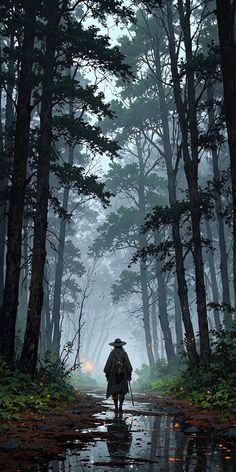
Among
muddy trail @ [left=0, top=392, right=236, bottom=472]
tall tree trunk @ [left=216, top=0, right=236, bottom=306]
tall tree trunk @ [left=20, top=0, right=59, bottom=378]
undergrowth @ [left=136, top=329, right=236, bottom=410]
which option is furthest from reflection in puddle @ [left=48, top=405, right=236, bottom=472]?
tall tree trunk @ [left=216, top=0, right=236, bottom=306]

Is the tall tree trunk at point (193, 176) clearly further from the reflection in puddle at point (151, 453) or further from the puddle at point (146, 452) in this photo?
the reflection in puddle at point (151, 453)

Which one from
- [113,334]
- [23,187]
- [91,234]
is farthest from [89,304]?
[23,187]

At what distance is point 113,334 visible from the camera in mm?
88250

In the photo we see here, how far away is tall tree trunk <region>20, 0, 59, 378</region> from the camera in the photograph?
11688 millimetres

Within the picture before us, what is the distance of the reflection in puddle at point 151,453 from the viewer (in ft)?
15.1

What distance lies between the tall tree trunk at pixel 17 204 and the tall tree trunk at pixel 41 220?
430 millimetres

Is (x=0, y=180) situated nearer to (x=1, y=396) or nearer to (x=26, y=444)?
(x=1, y=396)

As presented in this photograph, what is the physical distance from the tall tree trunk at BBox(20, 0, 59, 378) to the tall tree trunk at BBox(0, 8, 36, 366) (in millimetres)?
430

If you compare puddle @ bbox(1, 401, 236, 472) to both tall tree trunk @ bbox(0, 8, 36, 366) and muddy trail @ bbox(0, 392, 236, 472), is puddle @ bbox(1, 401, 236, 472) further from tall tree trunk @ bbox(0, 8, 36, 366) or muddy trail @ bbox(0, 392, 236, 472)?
tall tree trunk @ bbox(0, 8, 36, 366)

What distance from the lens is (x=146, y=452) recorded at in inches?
217

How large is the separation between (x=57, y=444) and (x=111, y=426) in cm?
232

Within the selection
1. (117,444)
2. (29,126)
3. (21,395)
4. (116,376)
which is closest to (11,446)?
(117,444)

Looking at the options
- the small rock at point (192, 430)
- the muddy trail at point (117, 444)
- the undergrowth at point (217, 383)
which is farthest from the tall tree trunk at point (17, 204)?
the small rock at point (192, 430)

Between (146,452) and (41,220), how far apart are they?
806cm
